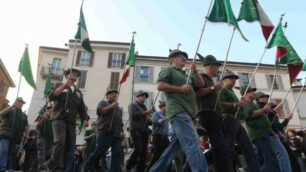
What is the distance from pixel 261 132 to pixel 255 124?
0.65 feet

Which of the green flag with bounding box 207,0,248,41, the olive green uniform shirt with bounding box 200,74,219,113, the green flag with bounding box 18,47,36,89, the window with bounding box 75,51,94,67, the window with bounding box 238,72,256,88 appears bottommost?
the olive green uniform shirt with bounding box 200,74,219,113

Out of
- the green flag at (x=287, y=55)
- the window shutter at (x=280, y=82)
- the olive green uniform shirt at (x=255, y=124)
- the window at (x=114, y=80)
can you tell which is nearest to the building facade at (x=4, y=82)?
the window at (x=114, y=80)

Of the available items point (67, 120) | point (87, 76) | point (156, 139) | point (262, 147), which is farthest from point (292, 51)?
point (87, 76)

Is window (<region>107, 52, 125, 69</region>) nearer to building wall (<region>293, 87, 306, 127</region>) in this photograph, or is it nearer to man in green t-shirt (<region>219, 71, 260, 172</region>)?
building wall (<region>293, 87, 306, 127</region>)

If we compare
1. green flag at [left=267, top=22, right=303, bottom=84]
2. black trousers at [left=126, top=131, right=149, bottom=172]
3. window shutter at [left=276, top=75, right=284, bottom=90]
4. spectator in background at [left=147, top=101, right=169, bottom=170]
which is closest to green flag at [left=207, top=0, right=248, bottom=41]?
green flag at [left=267, top=22, right=303, bottom=84]

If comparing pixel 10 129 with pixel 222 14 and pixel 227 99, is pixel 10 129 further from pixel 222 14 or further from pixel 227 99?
pixel 222 14

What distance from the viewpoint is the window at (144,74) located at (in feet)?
107

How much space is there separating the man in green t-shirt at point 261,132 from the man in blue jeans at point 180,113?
1.89m

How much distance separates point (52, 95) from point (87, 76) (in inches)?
1057

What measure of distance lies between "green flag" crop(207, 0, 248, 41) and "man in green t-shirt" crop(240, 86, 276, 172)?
1.73 meters

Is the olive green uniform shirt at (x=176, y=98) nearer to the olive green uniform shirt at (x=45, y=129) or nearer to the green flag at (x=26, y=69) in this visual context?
the olive green uniform shirt at (x=45, y=129)

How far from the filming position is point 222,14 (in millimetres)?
6887

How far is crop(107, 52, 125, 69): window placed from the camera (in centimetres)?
3291

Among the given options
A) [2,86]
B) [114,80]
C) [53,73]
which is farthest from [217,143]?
[2,86]
